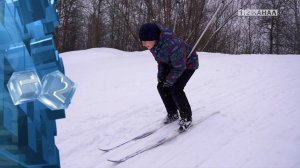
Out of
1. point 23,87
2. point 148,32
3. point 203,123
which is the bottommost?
point 203,123

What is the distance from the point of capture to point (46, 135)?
174 cm

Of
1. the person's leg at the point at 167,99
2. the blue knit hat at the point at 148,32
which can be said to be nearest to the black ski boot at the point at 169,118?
the person's leg at the point at 167,99

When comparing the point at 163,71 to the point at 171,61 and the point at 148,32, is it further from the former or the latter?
the point at 148,32

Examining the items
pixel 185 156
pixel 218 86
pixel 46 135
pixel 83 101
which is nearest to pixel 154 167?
pixel 185 156

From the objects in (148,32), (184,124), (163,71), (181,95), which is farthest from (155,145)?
(148,32)

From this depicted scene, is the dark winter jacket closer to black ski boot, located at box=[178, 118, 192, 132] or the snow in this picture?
black ski boot, located at box=[178, 118, 192, 132]

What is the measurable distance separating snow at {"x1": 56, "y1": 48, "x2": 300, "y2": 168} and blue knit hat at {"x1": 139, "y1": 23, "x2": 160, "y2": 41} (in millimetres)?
1110

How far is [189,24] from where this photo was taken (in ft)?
62.8

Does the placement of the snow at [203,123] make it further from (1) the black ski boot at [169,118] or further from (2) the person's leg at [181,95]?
(2) the person's leg at [181,95]

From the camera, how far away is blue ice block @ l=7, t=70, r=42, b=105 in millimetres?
1526

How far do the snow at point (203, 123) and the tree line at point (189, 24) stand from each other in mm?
11380

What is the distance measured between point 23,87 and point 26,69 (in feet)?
0.32

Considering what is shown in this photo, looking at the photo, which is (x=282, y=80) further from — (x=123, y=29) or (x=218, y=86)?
(x=123, y=29)

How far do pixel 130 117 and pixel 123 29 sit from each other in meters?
26.0
